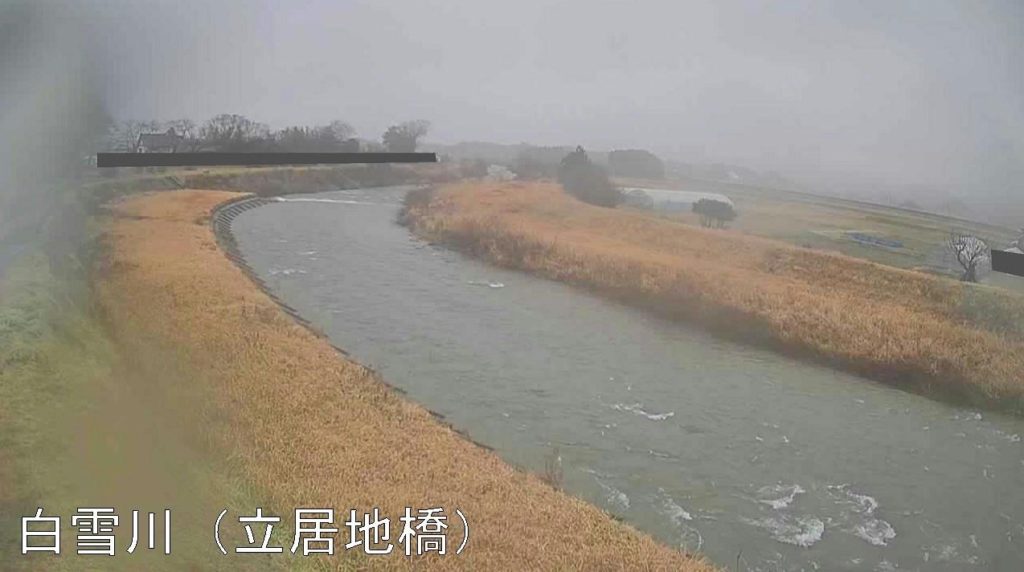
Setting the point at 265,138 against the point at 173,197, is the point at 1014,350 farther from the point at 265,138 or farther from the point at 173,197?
the point at 173,197

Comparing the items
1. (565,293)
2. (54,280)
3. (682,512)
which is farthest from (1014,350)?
(54,280)

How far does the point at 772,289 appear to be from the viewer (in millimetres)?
2691

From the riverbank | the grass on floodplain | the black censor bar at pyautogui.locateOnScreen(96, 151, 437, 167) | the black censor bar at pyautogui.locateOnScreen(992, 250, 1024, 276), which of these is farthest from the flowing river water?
the grass on floodplain

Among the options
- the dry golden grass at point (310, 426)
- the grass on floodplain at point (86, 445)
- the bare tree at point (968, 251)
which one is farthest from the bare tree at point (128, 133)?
the bare tree at point (968, 251)

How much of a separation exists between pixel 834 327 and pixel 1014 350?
640 millimetres

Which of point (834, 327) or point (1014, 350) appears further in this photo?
point (834, 327)

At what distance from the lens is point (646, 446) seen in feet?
9.56

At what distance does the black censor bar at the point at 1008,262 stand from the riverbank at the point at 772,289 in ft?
0.38

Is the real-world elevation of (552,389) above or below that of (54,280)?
below

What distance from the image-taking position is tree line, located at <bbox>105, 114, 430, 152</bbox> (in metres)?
2.26

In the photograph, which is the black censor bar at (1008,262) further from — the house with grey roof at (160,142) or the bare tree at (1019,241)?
the house with grey roof at (160,142)

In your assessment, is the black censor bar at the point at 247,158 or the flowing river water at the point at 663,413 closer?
the black censor bar at the point at 247,158

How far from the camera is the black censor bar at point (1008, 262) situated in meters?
2.45

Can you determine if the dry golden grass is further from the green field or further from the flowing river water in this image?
the green field
